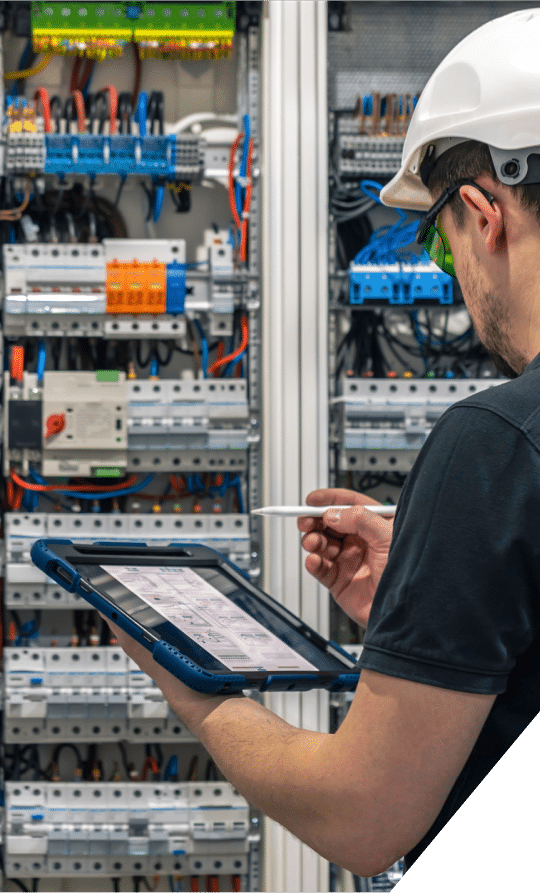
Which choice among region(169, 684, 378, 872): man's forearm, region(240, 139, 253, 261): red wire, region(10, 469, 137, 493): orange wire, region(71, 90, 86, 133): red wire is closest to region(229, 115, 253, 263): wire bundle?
region(240, 139, 253, 261): red wire

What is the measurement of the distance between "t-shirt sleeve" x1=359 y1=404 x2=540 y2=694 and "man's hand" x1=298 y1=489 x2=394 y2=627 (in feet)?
1.96

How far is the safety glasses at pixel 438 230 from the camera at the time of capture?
2.70ft

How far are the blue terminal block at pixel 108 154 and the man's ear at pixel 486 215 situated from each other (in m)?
2.04

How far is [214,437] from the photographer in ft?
8.78

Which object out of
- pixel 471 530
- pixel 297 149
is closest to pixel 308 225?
pixel 297 149

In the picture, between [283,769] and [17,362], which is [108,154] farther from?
[283,769]

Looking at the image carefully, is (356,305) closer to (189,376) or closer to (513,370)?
(189,376)

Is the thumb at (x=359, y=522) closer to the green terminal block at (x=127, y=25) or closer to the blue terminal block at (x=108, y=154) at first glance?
the blue terminal block at (x=108, y=154)

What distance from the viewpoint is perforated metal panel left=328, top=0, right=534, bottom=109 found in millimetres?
2721

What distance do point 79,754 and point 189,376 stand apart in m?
1.36

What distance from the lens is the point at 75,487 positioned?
2.74m

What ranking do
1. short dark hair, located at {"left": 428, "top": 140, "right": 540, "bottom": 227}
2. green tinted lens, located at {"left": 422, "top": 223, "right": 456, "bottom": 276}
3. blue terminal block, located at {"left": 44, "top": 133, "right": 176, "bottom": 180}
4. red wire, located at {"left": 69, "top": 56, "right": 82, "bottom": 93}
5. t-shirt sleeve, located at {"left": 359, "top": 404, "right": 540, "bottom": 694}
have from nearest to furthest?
1. t-shirt sleeve, located at {"left": 359, "top": 404, "right": 540, "bottom": 694}
2. short dark hair, located at {"left": 428, "top": 140, "right": 540, "bottom": 227}
3. green tinted lens, located at {"left": 422, "top": 223, "right": 456, "bottom": 276}
4. blue terminal block, located at {"left": 44, "top": 133, "right": 176, "bottom": 180}
5. red wire, located at {"left": 69, "top": 56, "right": 82, "bottom": 93}

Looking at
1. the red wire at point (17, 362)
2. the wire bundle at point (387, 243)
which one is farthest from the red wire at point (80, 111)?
the wire bundle at point (387, 243)

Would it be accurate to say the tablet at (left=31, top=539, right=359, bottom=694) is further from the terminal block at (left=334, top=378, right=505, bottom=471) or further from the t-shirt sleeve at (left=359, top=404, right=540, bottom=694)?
the terminal block at (left=334, top=378, right=505, bottom=471)
